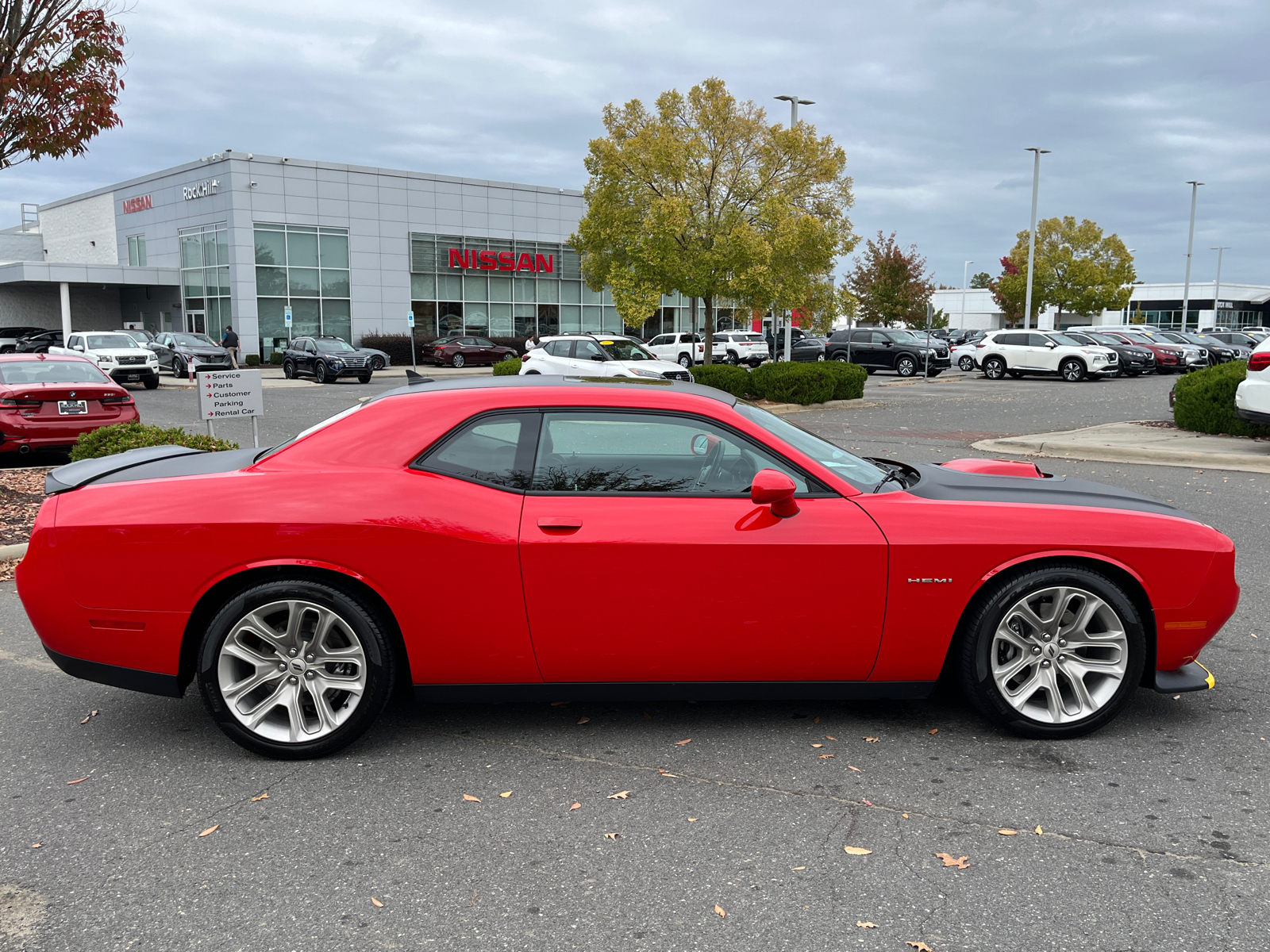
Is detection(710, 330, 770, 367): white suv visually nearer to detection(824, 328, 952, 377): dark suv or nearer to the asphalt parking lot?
detection(824, 328, 952, 377): dark suv

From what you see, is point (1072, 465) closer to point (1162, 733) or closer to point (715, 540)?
point (1162, 733)

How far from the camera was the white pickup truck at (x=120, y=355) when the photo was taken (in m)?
28.5

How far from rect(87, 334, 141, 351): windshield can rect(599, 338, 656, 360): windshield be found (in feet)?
49.1

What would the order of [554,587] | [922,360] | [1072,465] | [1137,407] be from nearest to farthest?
[554,587]
[1072,465]
[1137,407]
[922,360]

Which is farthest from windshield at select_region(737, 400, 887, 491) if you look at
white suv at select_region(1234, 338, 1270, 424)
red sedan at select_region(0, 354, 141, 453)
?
white suv at select_region(1234, 338, 1270, 424)

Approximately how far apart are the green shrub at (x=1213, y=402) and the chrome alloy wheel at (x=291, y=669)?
14.4m

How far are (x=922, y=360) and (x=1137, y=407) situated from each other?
15.1 metres

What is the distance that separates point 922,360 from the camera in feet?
119

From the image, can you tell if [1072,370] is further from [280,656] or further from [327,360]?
[280,656]

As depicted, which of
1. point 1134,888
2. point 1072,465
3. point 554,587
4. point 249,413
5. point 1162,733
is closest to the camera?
point 1134,888

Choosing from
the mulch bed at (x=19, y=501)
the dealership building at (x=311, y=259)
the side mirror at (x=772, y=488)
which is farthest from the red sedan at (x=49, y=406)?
the dealership building at (x=311, y=259)

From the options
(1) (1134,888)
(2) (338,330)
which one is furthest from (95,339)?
(1) (1134,888)

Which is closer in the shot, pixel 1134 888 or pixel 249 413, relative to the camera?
pixel 1134 888

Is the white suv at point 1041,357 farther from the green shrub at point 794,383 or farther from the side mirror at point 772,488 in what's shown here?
the side mirror at point 772,488
